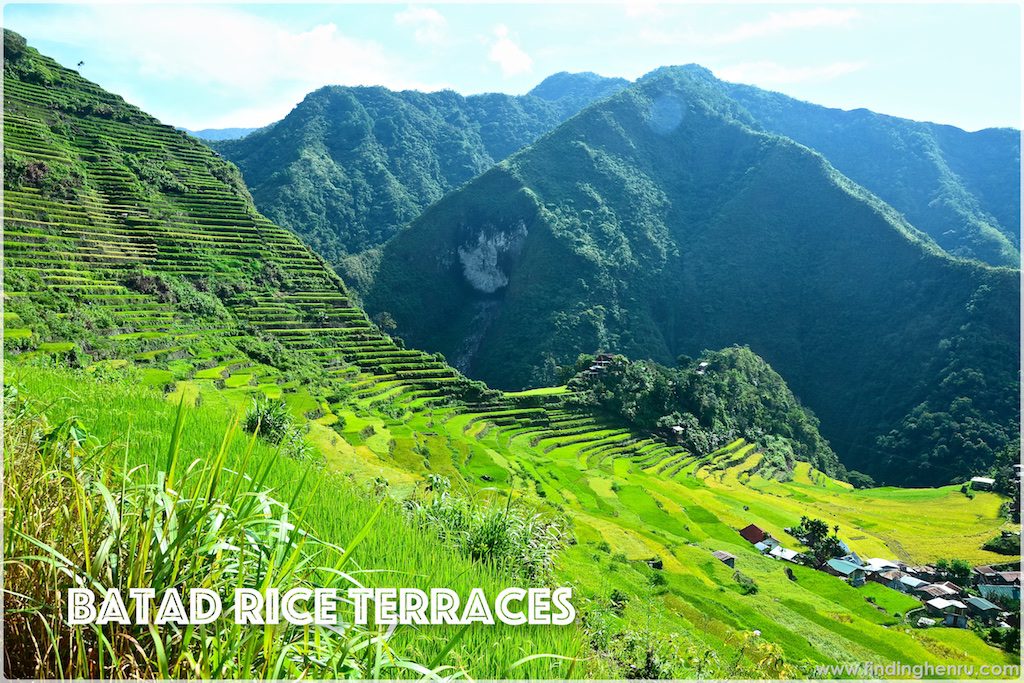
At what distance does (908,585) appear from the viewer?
29.2 meters

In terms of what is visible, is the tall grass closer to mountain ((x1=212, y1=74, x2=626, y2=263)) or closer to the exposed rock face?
the exposed rock face

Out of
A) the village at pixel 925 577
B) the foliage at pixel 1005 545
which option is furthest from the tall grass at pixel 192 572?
the foliage at pixel 1005 545

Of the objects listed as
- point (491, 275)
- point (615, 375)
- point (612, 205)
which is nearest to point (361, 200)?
point (491, 275)

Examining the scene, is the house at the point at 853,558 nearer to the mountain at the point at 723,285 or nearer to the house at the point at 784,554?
the house at the point at 784,554

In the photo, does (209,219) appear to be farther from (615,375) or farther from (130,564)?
(130,564)

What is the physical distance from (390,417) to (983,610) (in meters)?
32.1

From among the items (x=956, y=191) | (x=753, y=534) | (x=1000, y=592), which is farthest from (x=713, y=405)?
(x=956, y=191)

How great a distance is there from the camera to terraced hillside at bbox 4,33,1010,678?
766cm

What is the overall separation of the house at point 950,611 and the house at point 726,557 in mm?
9909

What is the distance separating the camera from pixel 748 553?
27.9m

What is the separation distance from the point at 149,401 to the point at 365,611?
22.6 feet

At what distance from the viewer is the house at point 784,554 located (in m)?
30.3
